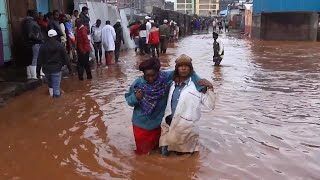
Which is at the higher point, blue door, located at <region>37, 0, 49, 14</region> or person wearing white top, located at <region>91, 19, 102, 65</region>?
blue door, located at <region>37, 0, 49, 14</region>

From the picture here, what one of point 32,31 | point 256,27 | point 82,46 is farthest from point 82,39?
point 256,27

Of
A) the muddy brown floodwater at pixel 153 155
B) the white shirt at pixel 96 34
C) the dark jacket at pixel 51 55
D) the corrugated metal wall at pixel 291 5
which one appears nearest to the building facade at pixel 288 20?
the corrugated metal wall at pixel 291 5

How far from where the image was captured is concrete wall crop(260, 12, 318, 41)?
28.4m

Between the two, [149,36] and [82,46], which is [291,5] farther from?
[82,46]

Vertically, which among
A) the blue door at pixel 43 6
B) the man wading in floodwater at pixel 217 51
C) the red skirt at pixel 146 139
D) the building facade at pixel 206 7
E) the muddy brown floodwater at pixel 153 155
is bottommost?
the muddy brown floodwater at pixel 153 155

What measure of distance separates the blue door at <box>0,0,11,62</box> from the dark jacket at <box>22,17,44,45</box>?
1099mm

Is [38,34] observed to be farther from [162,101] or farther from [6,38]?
[162,101]

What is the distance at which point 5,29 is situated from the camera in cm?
1047

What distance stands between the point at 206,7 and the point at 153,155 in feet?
368

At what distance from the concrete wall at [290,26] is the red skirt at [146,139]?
25646 mm

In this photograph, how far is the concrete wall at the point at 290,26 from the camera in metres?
28.4

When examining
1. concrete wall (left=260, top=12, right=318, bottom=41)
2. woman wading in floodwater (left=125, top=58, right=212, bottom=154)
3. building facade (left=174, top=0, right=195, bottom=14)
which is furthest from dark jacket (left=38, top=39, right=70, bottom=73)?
building facade (left=174, top=0, right=195, bottom=14)

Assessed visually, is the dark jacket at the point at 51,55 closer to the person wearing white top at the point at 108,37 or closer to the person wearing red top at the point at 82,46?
the person wearing red top at the point at 82,46

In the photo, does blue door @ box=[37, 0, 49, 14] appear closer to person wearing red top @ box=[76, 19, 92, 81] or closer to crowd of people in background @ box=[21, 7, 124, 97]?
crowd of people in background @ box=[21, 7, 124, 97]
